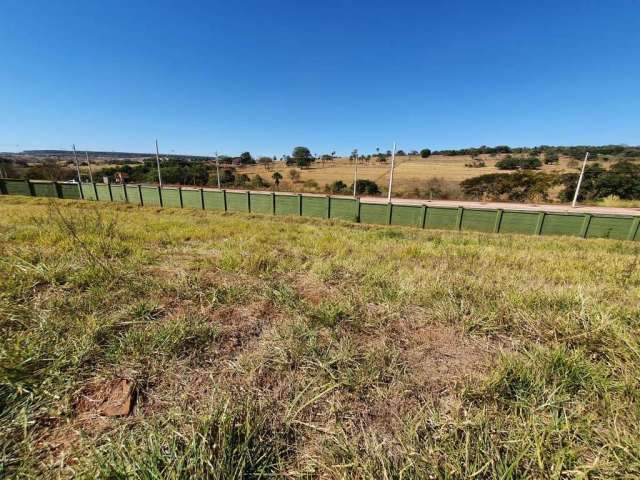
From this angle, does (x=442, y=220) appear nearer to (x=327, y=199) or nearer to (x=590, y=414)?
(x=327, y=199)

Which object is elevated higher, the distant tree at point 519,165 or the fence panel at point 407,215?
the distant tree at point 519,165

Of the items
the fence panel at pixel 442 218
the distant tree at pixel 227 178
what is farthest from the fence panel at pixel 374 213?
the distant tree at pixel 227 178

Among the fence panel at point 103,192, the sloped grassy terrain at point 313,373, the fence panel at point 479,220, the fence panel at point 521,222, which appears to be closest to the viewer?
the sloped grassy terrain at point 313,373

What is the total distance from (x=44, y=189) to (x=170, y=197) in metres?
14.2

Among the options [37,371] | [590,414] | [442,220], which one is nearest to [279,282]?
[37,371]

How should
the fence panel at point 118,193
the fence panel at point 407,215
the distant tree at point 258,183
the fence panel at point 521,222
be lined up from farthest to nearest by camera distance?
the distant tree at point 258,183
the fence panel at point 118,193
the fence panel at point 407,215
the fence panel at point 521,222

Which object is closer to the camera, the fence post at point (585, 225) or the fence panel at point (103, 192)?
the fence post at point (585, 225)

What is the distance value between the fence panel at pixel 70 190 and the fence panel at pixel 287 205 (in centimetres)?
2101

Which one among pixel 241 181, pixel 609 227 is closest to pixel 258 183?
pixel 241 181

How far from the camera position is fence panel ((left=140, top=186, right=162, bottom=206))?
22.7 m

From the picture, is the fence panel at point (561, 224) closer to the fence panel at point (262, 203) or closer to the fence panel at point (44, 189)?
the fence panel at point (262, 203)

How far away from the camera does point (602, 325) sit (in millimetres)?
1758

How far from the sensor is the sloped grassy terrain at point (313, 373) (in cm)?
105

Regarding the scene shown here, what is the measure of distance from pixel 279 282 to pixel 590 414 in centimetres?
226
